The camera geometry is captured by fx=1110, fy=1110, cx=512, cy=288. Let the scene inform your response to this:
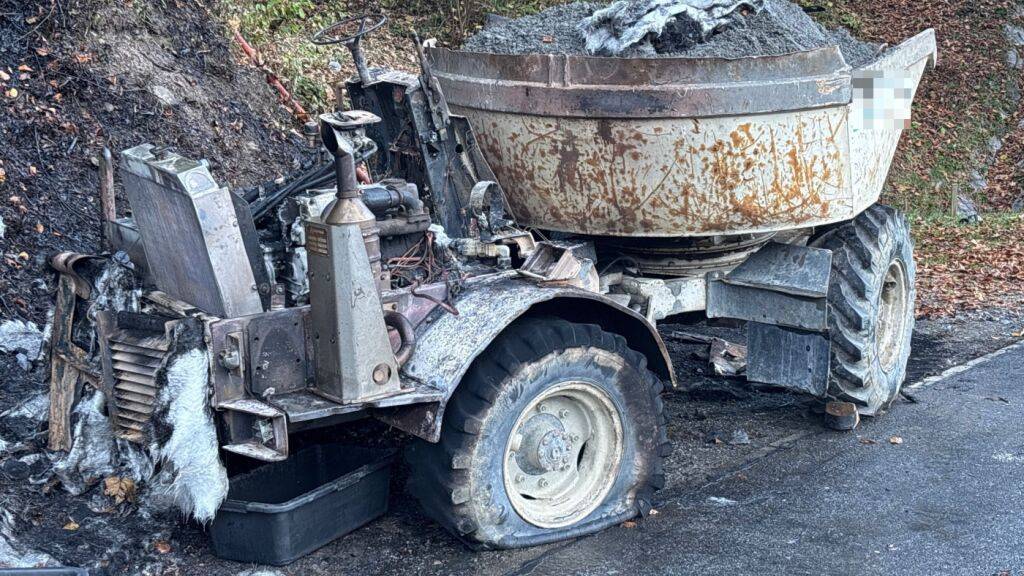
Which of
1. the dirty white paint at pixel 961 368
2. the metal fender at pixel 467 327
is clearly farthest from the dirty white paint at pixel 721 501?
the dirty white paint at pixel 961 368

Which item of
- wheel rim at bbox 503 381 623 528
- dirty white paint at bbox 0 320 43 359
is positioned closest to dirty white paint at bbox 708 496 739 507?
wheel rim at bbox 503 381 623 528

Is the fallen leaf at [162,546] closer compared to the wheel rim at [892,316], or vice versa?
the fallen leaf at [162,546]

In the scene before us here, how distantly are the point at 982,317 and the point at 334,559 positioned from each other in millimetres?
5984

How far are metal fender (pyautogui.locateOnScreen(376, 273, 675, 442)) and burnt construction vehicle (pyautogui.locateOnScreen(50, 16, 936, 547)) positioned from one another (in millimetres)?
11

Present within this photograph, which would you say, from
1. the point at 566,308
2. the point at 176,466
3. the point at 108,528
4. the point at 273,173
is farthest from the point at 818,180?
the point at 273,173

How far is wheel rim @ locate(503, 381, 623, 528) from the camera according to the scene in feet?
15.2

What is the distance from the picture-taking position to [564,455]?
470 cm

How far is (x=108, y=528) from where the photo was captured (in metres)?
4.49

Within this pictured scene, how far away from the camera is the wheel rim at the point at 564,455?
15.2 ft

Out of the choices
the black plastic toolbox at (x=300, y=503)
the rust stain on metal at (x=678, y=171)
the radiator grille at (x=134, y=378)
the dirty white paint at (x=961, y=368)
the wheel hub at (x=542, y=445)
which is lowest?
the dirty white paint at (x=961, y=368)

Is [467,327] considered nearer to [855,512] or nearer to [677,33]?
[677,33]

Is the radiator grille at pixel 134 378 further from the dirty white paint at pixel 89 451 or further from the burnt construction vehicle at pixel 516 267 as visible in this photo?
the dirty white paint at pixel 89 451

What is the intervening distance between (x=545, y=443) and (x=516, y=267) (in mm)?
827

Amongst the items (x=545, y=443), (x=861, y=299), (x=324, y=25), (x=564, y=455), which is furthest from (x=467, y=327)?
(x=324, y=25)
